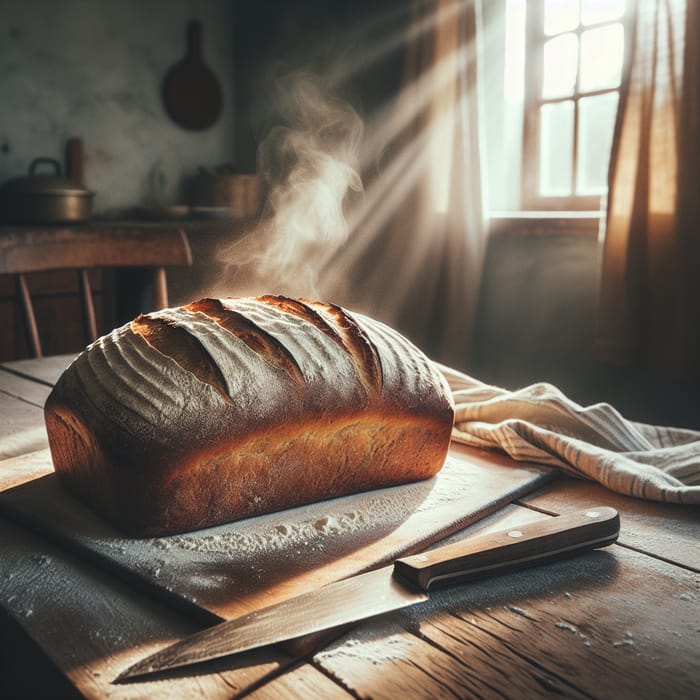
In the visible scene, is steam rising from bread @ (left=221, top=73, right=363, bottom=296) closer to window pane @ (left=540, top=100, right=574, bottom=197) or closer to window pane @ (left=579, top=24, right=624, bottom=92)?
window pane @ (left=540, top=100, right=574, bottom=197)

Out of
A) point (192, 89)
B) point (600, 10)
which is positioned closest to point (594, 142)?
point (600, 10)

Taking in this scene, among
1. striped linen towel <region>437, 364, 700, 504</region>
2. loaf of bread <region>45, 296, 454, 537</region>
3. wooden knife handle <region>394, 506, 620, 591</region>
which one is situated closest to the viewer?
wooden knife handle <region>394, 506, 620, 591</region>

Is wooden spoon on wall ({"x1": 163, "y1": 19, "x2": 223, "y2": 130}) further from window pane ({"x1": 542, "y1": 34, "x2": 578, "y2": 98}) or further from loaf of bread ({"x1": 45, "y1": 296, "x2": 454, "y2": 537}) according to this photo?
loaf of bread ({"x1": 45, "y1": 296, "x2": 454, "y2": 537})

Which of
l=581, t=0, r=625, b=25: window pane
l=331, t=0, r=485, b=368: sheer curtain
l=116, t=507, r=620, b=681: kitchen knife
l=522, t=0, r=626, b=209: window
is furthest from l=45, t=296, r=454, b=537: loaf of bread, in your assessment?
l=581, t=0, r=625, b=25: window pane

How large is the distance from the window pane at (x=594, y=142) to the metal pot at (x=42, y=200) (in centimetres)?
223

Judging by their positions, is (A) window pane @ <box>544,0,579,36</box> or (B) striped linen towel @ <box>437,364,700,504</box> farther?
(A) window pane @ <box>544,0,579,36</box>

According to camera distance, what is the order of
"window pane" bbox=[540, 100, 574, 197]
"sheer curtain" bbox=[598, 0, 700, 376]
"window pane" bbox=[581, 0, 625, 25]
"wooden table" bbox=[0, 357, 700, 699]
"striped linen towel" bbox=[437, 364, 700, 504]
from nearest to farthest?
"wooden table" bbox=[0, 357, 700, 699] → "striped linen towel" bbox=[437, 364, 700, 504] → "sheer curtain" bbox=[598, 0, 700, 376] → "window pane" bbox=[581, 0, 625, 25] → "window pane" bbox=[540, 100, 574, 197]

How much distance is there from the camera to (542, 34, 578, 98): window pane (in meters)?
3.24

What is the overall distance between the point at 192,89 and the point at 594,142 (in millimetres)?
2579

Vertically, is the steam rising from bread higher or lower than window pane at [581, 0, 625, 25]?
lower

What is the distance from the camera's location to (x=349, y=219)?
12.8 ft

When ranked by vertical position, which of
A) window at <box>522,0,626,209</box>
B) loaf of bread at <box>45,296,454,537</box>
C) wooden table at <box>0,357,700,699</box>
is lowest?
wooden table at <box>0,357,700,699</box>

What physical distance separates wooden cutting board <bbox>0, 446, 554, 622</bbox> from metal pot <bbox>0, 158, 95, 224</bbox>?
2.64 m

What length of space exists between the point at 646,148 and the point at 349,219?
5.45ft
